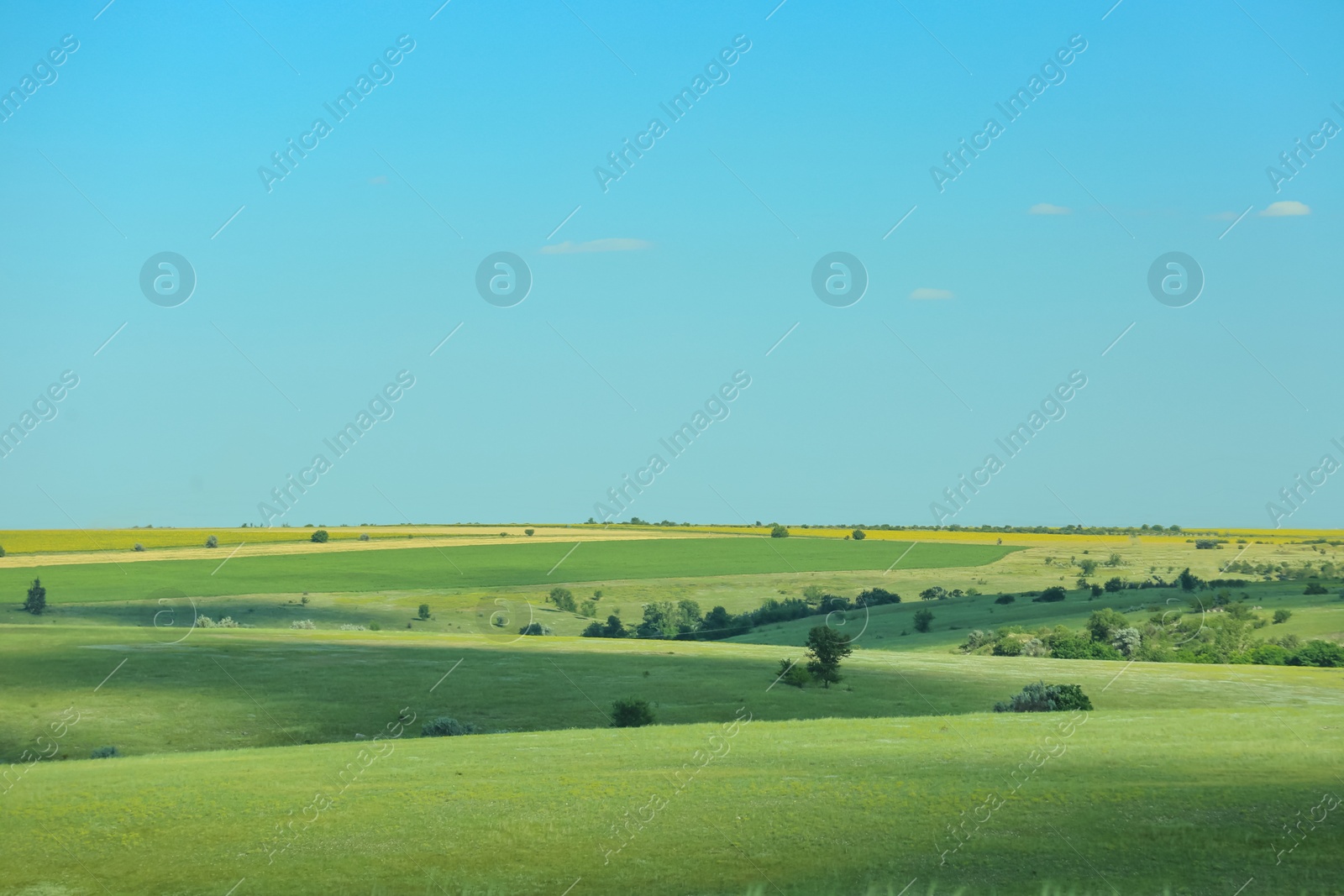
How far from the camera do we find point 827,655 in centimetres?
5706

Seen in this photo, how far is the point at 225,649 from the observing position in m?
63.7

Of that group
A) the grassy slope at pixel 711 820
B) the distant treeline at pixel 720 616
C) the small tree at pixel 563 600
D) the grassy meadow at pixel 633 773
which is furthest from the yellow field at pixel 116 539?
the grassy slope at pixel 711 820

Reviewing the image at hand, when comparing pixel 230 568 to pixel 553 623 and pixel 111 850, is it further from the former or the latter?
pixel 111 850

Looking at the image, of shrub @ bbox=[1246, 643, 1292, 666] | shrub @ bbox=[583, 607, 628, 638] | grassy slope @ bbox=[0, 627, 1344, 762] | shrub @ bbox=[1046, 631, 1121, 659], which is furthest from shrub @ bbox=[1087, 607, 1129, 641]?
shrub @ bbox=[583, 607, 628, 638]

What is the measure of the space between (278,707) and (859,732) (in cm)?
2674

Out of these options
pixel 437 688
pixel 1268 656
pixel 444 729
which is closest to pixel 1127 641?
pixel 1268 656

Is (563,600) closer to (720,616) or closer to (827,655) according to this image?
(720,616)

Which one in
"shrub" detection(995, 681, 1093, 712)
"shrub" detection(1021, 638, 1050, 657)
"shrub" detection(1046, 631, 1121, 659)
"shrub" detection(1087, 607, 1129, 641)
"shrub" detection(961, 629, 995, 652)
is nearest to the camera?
"shrub" detection(995, 681, 1093, 712)

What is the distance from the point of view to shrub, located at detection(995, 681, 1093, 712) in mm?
44875

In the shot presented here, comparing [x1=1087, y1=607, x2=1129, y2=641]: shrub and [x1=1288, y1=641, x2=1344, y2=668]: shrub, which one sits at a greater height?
[x1=1087, y1=607, x2=1129, y2=641]: shrub

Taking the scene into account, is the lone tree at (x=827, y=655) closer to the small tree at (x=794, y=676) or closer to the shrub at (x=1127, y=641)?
the small tree at (x=794, y=676)

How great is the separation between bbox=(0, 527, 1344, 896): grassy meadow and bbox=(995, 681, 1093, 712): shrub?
12.5 ft

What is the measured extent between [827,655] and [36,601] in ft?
240

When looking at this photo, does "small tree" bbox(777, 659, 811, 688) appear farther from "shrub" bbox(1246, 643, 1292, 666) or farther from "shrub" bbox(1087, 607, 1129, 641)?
"shrub" bbox(1246, 643, 1292, 666)
